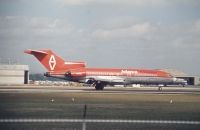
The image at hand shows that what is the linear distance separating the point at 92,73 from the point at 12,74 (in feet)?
190

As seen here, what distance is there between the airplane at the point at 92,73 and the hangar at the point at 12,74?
1959 inches

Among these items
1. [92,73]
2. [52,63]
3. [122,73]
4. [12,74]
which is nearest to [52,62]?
[52,63]

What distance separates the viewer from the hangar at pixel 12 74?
131 m

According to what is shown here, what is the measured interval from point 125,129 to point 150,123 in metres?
2.87

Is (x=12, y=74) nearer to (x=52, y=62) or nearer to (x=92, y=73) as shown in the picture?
(x=52, y=62)

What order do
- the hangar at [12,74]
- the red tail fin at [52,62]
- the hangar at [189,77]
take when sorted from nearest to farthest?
the red tail fin at [52,62], the hangar at [12,74], the hangar at [189,77]

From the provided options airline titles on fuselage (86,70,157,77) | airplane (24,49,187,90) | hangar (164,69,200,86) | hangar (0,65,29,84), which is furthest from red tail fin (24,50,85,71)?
hangar (164,69,200,86)

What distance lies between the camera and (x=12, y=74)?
132 metres

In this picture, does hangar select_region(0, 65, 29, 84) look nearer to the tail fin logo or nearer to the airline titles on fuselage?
the tail fin logo

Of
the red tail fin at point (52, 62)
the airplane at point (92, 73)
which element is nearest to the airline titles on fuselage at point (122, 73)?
the airplane at point (92, 73)

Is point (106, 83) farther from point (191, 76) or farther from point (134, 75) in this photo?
point (191, 76)

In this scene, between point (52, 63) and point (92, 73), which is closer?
point (92, 73)

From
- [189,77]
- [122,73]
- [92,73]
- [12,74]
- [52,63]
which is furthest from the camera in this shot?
[189,77]

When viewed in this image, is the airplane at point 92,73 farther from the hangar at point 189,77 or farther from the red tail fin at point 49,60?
the hangar at point 189,77
